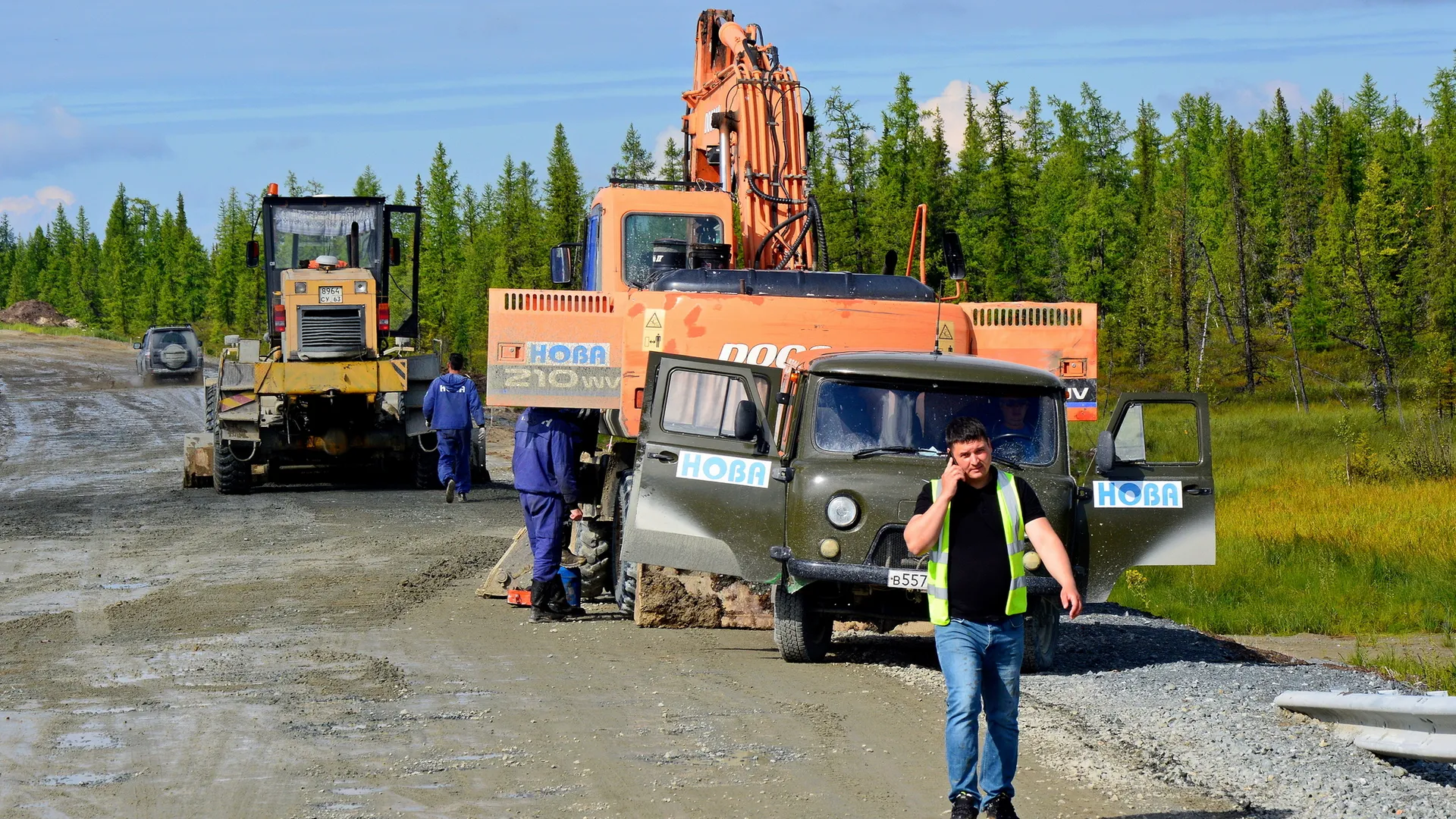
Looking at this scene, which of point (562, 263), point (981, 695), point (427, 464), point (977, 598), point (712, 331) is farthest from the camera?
point (427, 464)

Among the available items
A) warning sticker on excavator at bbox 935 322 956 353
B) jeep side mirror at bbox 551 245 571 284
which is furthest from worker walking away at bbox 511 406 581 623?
jeep side mirror at bbox 551 245 571 284

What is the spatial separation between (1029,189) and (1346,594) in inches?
2000

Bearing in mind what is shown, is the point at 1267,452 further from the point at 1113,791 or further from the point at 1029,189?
the point at 1029,189

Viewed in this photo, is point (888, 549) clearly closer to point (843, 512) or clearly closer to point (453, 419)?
point (843, 512)

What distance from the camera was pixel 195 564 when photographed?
1515cm

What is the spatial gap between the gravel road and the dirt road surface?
24 millimetres

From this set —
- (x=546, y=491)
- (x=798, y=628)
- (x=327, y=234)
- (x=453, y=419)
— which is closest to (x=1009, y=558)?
(x=798, y=628)

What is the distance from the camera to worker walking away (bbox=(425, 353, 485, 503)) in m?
20.4

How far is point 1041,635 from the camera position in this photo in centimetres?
985

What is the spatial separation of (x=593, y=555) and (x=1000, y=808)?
7.16 metres

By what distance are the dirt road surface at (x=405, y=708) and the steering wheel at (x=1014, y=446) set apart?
5.03ft

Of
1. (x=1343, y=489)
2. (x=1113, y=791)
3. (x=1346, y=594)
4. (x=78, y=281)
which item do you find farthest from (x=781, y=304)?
(x=78, y=281)

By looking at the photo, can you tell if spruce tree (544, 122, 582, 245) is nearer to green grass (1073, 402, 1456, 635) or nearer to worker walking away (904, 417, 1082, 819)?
green grass (1073, 402, 1456, 635)

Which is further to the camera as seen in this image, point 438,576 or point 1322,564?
point 1322,564
